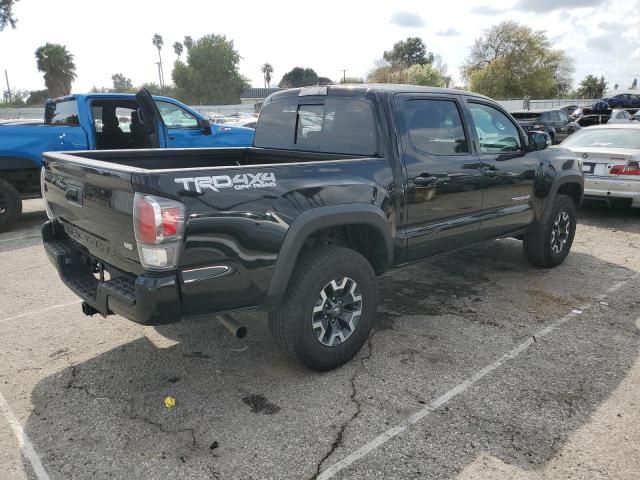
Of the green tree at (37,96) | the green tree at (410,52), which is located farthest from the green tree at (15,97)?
the green tree at (410,52)

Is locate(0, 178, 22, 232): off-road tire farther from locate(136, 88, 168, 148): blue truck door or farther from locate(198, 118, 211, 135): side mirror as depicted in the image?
locate(198, 118, 211, 135): side mirror

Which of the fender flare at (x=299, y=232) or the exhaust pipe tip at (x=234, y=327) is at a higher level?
the fender flare at (x=299, y=232)

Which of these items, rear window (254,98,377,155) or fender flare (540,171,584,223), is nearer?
rear window (254,98,377,155)

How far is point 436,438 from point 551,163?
3.55m

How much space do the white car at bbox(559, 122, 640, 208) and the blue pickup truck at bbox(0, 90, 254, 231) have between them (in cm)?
641

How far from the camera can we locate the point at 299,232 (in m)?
2.94

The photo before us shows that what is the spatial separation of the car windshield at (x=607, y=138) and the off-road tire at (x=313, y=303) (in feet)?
20.8

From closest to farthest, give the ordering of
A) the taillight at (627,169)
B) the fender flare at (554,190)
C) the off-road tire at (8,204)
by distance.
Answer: the fender flare at (554,190)
the taillight at (627,169)
the off-road tire at (8,204)

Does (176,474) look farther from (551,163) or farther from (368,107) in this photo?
(551,163)

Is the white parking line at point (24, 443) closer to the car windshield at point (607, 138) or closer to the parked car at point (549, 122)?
the car windshield at point (607, 138)

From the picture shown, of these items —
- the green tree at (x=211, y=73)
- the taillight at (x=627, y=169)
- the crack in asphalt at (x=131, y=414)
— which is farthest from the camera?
the green tree at (x=211, y=73)

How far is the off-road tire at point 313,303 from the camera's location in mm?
3047

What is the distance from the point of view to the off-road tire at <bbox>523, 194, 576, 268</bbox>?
524cm

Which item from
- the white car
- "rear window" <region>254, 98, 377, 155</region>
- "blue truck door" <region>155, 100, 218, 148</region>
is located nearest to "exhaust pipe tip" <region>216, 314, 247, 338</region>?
"rear window" <region>254, 98, 377, 155</region>
